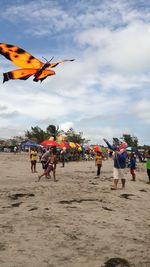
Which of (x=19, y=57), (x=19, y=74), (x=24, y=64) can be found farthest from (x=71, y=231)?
(x=19, y=57)

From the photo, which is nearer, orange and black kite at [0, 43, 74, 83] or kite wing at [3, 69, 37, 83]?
kite wing at [3, 69, 37, 83]

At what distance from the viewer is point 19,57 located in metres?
6.30

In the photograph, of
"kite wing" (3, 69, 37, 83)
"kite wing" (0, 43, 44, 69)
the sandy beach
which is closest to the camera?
the sandy beach

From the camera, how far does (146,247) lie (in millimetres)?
5379

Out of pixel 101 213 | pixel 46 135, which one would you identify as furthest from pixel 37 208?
pixel 46 135

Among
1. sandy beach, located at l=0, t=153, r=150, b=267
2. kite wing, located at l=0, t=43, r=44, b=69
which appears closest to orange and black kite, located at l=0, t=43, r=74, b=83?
kite wing, located at l=0, t=43, r=44, b=69

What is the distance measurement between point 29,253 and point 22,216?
2.14m

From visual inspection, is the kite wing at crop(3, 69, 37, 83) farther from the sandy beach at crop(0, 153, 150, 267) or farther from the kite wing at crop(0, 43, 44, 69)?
the sandy beach at crop(0, 153, 150, 267)

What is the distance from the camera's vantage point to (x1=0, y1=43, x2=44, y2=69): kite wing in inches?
244

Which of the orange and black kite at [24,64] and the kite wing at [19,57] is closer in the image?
the orange and black kite at [24,64]

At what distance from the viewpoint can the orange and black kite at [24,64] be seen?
6.05 m

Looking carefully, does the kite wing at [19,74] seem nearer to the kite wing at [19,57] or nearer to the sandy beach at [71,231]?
the kite wing at [19,57]

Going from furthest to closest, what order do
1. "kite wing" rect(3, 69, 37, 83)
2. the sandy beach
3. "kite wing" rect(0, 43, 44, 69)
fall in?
1. "kite wing" rect(0, 43, 44, 69)
2. "kite wing" rect(3, 69, 37, 83)
3. the sandy beach

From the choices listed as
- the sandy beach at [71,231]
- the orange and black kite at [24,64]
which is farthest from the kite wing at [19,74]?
the sandy beach at [71,231]
